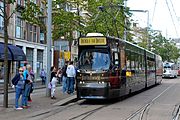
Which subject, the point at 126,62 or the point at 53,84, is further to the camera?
the point at 126,62

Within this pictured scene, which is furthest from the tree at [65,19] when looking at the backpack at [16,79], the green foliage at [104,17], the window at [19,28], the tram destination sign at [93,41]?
the backpack at [16,79]

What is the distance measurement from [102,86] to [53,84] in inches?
107

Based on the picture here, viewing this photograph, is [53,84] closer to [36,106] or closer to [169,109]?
[36,106]

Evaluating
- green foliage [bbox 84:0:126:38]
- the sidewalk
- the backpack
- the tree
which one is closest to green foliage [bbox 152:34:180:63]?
green foliage [bbox 84:0:126:38]

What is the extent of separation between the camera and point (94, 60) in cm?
1816

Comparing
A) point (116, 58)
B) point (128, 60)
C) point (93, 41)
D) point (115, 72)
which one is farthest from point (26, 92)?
point (128, 60)

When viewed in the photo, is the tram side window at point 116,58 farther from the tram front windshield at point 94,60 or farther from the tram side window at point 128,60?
the tram side window at point 128,60

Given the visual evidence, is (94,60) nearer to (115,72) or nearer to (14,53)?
(115,72)

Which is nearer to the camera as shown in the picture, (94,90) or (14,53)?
(94,90)

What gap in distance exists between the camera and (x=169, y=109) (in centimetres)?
1606

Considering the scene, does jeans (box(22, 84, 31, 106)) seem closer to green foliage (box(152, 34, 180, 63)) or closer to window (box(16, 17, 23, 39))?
window (box(16, 17, 23, 39))

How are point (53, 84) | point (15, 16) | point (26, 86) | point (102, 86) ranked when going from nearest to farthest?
point (26, 86), point (102, 86), point (53, 84), point (15, 16)

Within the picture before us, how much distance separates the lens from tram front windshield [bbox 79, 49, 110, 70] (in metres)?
18.0

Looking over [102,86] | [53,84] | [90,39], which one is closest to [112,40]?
[90,39]
